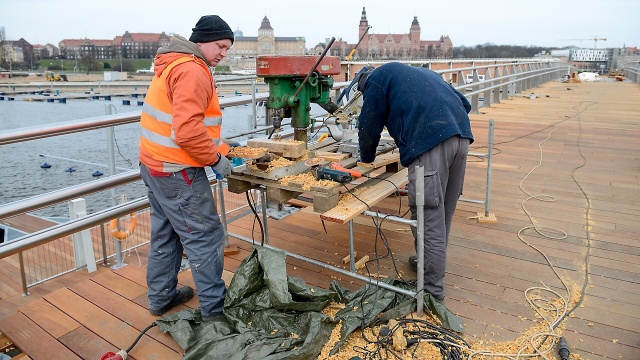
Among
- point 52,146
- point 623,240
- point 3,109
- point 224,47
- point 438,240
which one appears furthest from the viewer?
point 3,109

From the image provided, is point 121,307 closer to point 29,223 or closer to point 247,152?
point 247,152

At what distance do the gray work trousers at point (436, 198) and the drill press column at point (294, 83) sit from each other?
748mm

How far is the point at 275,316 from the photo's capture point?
228cm

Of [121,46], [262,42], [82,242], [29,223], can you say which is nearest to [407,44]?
[262,42]

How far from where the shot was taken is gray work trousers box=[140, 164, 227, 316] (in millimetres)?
2250

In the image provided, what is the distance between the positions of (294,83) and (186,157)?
34.3 inches

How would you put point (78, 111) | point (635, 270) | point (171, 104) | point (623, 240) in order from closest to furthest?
point (171, 104), point (635, 270), point (623, 240), point (78, 111)

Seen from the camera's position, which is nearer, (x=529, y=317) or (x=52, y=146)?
(x=529, y=317)

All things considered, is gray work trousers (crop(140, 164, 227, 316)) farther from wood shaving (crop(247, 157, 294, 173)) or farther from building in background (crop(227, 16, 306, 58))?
building in background (crop(227, 16, 306, 58))

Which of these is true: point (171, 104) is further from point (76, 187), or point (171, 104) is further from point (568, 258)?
point (568, 258)

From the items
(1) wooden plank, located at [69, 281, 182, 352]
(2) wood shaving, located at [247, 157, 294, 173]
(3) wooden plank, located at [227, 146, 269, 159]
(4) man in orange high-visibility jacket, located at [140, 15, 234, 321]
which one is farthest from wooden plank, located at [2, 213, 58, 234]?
(2) wood shaving, located at [247, 157, 294, 173]

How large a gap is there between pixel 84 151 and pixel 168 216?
19.6 m

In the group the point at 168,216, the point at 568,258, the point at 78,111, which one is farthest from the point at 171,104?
the point at 78,111

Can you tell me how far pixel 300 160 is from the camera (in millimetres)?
2623
